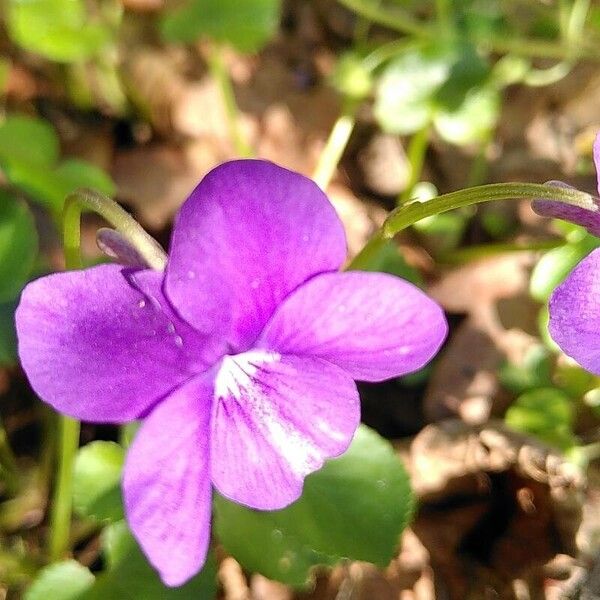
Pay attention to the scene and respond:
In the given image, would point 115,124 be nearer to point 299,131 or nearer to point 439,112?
point 299,131

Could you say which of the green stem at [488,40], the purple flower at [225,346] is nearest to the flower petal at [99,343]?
the purple flower at [225,346]

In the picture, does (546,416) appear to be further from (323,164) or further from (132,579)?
(132,579)

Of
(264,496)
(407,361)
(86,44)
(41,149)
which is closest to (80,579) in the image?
(264,496)

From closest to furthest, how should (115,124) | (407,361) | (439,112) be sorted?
(407,361) → (439,112) → (115,124)

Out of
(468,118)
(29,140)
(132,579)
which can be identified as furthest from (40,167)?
(468,118)

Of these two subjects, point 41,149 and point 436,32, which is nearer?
point 41,149
